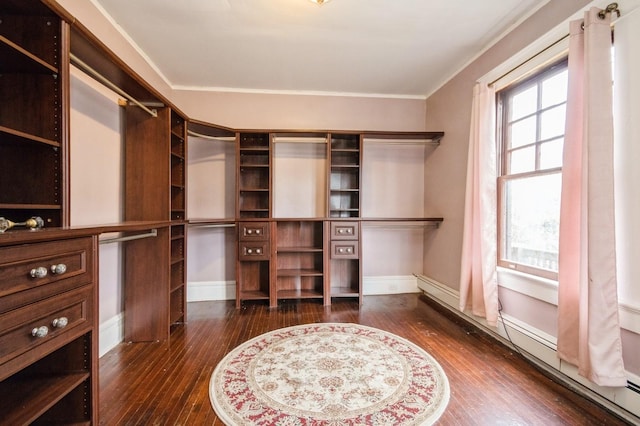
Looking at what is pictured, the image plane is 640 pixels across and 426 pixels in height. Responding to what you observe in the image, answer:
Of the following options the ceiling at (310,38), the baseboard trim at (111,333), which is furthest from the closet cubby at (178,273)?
the ceiling at (310,38)

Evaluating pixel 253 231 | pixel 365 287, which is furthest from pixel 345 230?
pixel 253 231

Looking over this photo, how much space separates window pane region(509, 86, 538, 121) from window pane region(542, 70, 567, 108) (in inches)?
2.9

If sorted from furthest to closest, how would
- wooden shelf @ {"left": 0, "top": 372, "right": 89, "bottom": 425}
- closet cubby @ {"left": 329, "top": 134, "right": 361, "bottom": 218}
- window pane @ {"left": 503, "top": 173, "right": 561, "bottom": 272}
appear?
1. closet cubby @ {"left": 329, "top": 134, "right": 361, "bottom": 218}
2. window pane @ {"left": 503, "top": 173, "right": 561, "bottom": 272}
3. wooden shelf @ {"left": 0, "top": 372, "right": 89, "bottom": 425}

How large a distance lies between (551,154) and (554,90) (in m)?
0.48

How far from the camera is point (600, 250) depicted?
4.84 ft

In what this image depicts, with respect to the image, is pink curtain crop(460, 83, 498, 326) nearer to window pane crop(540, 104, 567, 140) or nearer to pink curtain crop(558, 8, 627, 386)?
window pane crop(540, 104, 567, 140)

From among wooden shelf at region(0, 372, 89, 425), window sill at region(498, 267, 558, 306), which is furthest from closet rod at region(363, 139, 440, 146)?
wooden shelf at region(0, 372, 89, 425)

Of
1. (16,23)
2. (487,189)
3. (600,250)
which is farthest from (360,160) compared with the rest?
(16,23)

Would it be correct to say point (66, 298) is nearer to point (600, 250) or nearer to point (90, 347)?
point (90, 347)

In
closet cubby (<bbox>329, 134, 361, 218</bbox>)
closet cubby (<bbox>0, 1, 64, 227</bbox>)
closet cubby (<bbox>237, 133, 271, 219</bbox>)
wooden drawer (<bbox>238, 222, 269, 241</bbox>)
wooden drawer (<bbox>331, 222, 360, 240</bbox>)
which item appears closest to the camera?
closet cubby (<bbox>0, 1, 64, 227</bbox>)

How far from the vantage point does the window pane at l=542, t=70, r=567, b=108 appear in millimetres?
1891

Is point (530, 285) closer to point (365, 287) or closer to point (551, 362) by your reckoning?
point (551, 362)

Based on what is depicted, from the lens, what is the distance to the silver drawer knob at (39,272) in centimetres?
96

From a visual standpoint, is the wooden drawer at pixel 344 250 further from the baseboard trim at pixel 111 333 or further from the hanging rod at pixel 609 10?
the hanging rod at pixel 609 10
